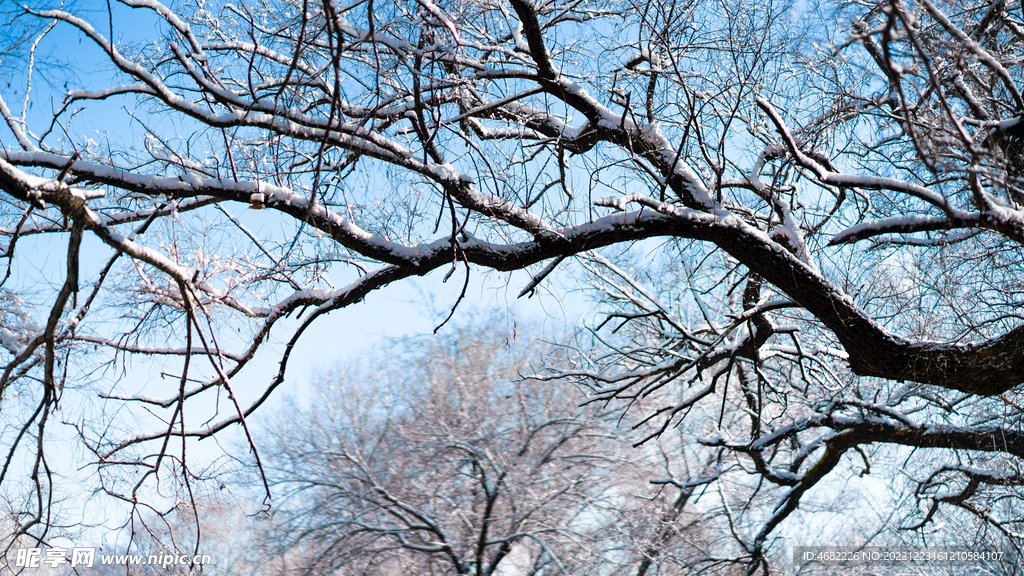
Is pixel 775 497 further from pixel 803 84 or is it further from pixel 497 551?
pixel 803 84

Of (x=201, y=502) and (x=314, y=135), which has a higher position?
(x=314, y=135)

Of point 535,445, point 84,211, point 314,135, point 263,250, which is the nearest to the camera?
point 84,211

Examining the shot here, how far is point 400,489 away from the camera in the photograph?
1237 cm

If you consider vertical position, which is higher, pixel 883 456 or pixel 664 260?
pixel 664 260

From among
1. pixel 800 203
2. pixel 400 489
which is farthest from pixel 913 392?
pixel 400 489

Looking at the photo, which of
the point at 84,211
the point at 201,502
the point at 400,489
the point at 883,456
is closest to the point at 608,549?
the point at 400,489

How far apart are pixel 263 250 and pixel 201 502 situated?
2200mm

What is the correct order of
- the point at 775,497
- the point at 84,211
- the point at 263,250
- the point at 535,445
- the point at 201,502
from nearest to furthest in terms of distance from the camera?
the point at 84,211
the point at 201,502
the point at 263,250
the point at 535,445
the point at 775,497

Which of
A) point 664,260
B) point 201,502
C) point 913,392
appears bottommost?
point 201,502

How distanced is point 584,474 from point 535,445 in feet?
3.00

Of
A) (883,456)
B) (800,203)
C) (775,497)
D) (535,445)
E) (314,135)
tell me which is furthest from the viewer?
(775,497)

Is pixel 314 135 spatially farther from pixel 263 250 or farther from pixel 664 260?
pixel 664 260

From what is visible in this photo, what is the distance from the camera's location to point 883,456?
11.9 metres

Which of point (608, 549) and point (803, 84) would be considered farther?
point (608, 549)
